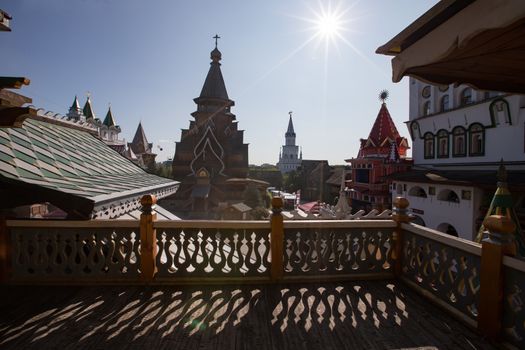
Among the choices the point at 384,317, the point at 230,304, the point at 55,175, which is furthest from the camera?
the point at 55,175

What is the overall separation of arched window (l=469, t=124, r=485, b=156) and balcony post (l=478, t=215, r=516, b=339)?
1760cm

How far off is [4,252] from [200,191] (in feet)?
91.1

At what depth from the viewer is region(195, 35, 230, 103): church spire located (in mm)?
38469

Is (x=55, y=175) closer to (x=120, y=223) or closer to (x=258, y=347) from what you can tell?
(x=120, y=223)

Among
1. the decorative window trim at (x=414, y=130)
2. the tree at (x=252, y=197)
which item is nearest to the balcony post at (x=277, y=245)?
→ the decorative window trim at (x=414, y=130)

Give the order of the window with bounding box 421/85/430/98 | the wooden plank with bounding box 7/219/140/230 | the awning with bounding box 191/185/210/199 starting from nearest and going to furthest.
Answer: the wooden plank with bounding box 7/219/140/230 < the window with bounding box 421/85/430/98 < the awning with bounding box 191/185/210/199

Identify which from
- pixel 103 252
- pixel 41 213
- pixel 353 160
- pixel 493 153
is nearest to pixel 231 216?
pixel 353 160

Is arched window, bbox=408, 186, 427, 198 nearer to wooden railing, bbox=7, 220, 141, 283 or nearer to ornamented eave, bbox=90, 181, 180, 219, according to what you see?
ornamented eave, bbox=90, 181, 180, 219

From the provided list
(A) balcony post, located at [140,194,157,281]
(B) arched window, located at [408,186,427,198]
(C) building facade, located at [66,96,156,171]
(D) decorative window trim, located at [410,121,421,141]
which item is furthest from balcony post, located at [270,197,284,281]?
(C) building facade, located at [66,96,156,171]

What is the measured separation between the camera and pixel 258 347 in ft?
9.86

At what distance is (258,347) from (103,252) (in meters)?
3.17

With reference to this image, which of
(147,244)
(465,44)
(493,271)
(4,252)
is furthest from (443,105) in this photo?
(4,252)

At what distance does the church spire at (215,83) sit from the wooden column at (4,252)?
119 ft

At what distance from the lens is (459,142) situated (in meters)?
18.3
